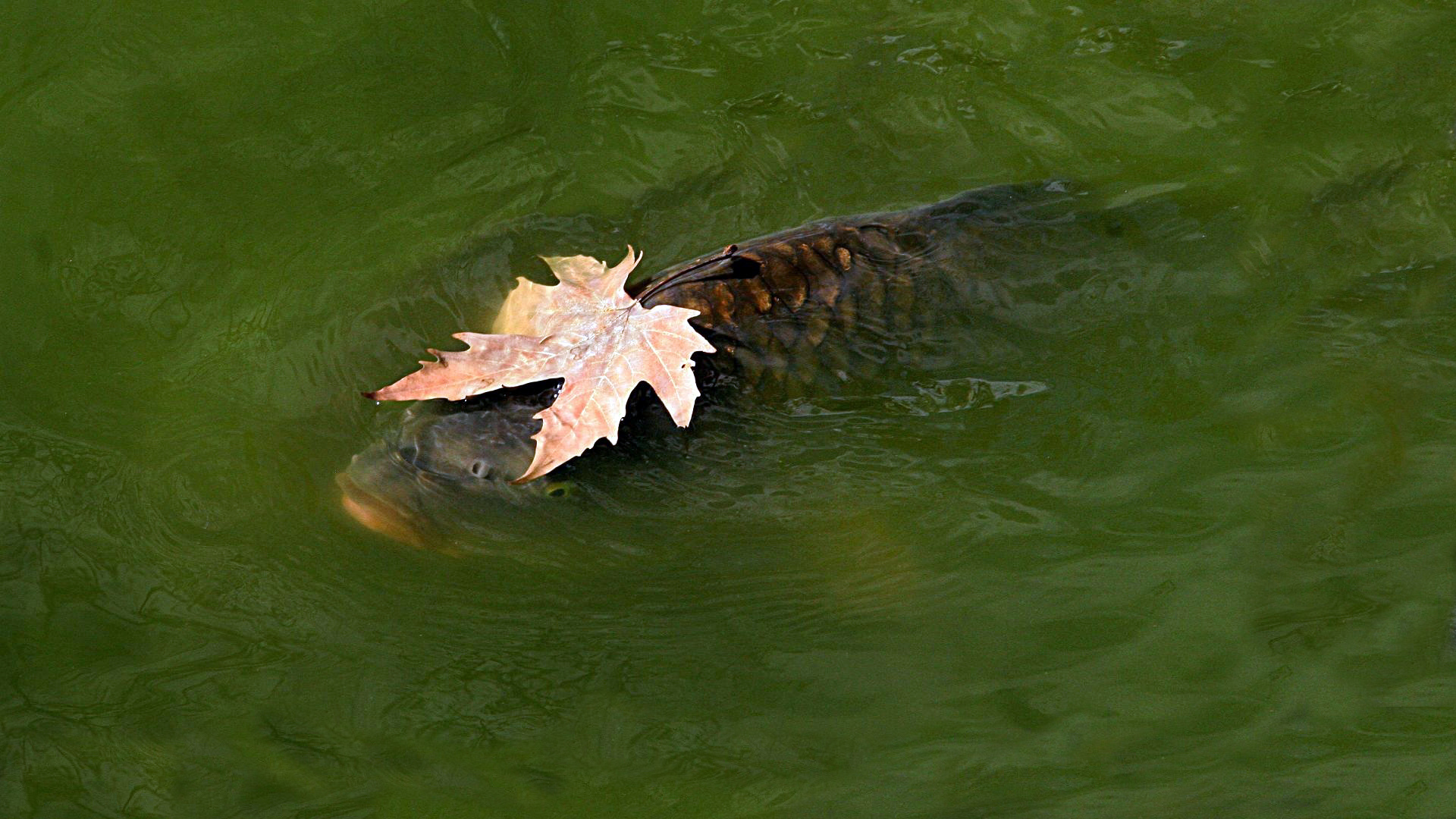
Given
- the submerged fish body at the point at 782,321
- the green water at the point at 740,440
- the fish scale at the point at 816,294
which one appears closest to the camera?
the green water at the point at 740,440

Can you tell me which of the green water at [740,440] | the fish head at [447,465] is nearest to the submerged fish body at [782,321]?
the fish head at [447,465]

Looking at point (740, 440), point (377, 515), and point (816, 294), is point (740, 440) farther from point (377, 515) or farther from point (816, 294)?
point (377, 515)

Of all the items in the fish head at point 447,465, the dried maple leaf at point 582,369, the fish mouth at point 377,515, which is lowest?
the fish mouth at point 377,515

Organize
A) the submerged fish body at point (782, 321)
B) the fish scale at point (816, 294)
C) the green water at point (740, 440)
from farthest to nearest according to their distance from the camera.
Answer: the fish scale at point (816, 294) < the submerged fish body at point (782, 321) < the green water at point (740, 440)

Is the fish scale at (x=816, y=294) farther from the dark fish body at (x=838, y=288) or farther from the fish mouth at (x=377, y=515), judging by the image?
the fish mouth at (x=377, y=515)

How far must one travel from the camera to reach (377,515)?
125 inches

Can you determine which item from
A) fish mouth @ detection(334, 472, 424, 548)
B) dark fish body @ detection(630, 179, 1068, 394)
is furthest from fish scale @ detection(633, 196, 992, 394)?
fish mouth @ detection(334, 472, 424, 548)

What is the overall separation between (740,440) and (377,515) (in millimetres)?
961

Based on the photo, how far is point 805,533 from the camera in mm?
3342

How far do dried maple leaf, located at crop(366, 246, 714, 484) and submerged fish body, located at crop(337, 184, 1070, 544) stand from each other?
0.05 metres

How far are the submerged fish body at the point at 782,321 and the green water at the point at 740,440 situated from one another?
11 cm

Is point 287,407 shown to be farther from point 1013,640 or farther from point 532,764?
point 1013,640

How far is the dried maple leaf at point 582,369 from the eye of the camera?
Answer: 10.1 ft

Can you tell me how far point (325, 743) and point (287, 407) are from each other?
3.16ft
